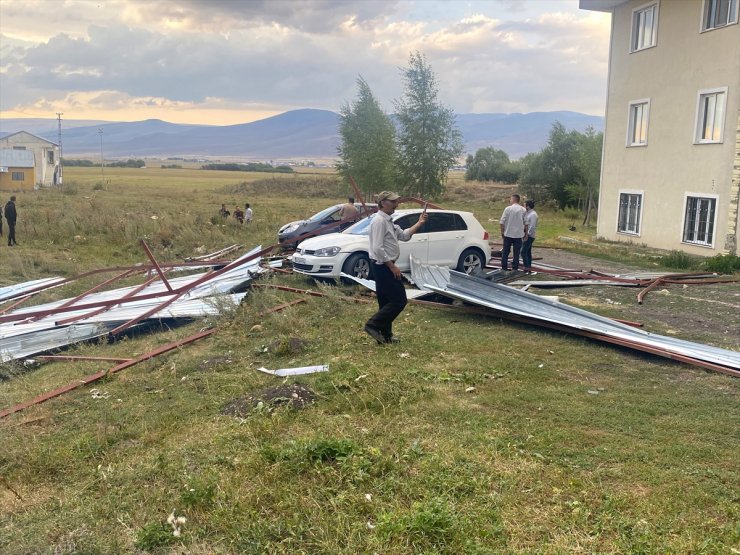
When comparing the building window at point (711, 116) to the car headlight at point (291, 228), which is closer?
the car headlight at point (291, 228)

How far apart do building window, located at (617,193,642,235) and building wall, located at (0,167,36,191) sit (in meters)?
50.6

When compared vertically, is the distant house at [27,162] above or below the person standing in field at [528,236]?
above

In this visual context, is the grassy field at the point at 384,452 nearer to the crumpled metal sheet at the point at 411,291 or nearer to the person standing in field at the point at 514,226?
the crumpled metal sheet at the point at 411,291

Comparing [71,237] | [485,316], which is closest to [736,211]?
[485,316]

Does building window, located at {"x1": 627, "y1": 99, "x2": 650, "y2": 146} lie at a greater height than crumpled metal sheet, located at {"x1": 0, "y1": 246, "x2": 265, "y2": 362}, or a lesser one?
greater

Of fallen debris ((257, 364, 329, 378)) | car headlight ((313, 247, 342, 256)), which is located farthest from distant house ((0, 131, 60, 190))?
fallen debris ((257, 364, 329, 378))

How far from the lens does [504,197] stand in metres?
49.9

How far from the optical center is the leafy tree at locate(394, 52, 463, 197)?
3300 centimetres

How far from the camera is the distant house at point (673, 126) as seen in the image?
17.3 metres

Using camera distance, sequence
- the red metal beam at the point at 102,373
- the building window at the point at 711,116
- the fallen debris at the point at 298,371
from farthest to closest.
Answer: the building window at the point at 711,116 → the fallen debris at the point at 298,371 → the red metal beam at the point at 102,373

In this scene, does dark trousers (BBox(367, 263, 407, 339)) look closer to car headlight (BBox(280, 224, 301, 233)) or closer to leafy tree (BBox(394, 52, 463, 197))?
car headlight (BBox(280, 224, 301, 233))

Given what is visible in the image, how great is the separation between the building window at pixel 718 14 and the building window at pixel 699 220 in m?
4.96

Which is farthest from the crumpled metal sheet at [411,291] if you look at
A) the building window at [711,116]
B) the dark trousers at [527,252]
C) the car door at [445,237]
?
the building window at [711,116]

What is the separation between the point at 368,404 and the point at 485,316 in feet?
13.2
